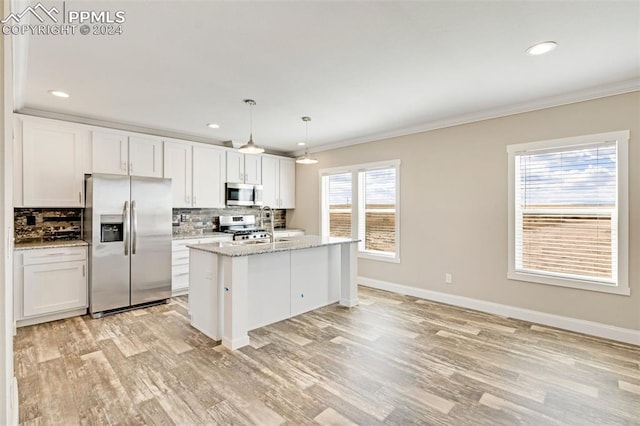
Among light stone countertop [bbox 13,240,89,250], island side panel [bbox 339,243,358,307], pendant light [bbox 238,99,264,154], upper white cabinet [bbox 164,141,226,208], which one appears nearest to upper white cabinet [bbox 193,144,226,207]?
upper white cabinet [bbox 164,141,226,208]

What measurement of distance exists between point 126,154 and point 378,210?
12.6 ft

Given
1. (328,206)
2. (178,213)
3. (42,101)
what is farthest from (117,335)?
(328,206)

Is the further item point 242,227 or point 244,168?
point 242,227

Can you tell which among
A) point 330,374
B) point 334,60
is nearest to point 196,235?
point 330,374

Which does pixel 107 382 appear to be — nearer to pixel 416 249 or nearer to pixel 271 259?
pixel 271 259

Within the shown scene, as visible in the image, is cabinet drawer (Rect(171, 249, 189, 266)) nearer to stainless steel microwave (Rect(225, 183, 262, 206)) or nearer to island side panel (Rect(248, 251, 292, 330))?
stainless steel microwave (Rect(225, 183, 262, 206))

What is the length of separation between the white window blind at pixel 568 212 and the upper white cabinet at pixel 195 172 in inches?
175

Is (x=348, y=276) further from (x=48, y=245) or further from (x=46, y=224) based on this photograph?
(x=46, y=224)

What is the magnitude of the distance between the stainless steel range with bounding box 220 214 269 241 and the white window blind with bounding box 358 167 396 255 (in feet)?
5.64

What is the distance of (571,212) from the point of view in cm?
344

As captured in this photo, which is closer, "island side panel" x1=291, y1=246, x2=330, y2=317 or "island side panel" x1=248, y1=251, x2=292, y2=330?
"island side panel" x1=248, y1=251, x2=292, y2=330

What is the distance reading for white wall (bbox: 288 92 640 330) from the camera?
3.17 metres

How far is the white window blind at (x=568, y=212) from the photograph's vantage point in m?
3.24

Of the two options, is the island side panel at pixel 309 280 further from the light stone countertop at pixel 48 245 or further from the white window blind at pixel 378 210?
the light stone countertop at pixel 48 245
